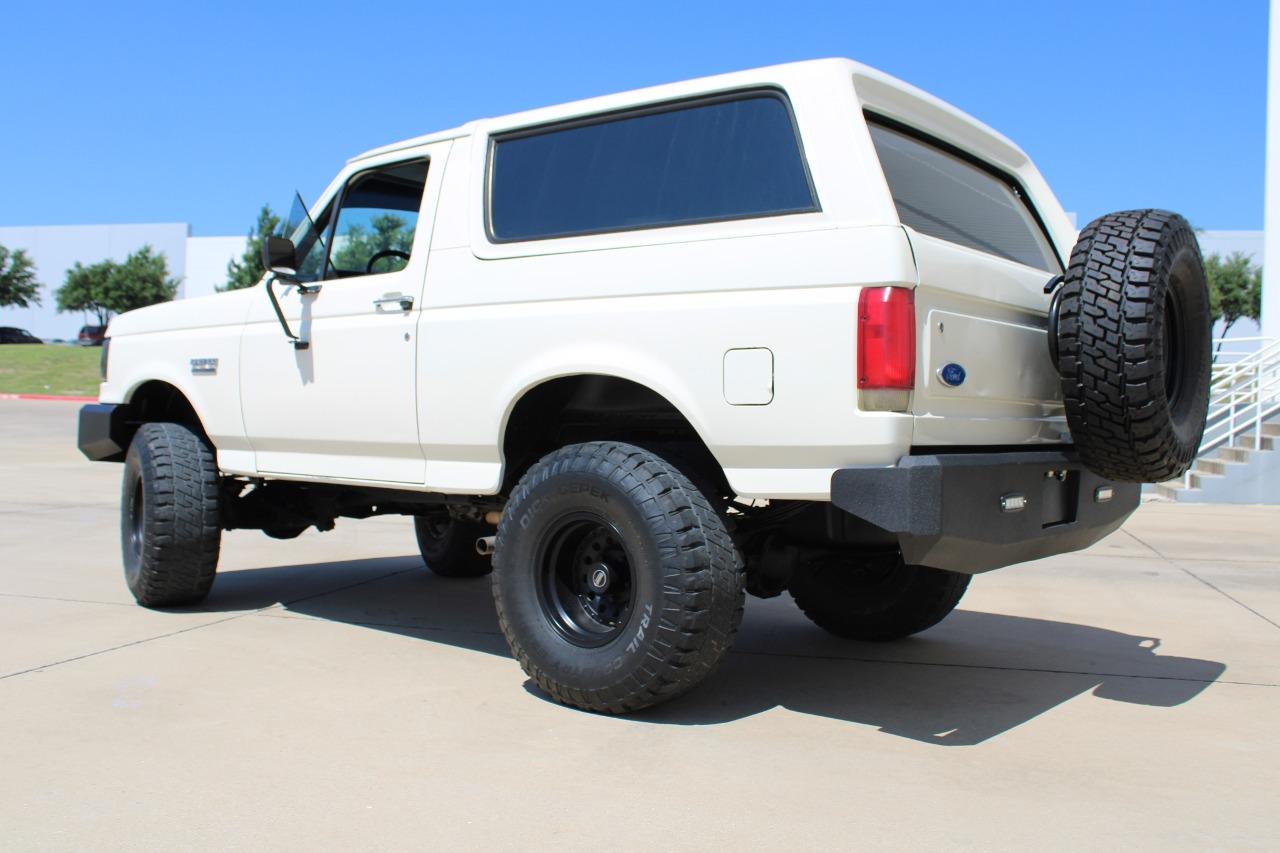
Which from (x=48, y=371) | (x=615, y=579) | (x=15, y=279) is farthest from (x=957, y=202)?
(x=15, y=279)

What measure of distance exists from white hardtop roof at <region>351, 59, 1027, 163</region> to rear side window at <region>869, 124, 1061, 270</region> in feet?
0.43

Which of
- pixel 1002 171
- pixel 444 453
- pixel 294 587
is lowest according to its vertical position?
pixel 294 587

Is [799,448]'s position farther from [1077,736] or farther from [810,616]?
[810,616]

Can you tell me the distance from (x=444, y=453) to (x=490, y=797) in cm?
162

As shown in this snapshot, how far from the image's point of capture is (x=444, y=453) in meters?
4.34

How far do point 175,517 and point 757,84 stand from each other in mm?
3387

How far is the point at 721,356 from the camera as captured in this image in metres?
3.49

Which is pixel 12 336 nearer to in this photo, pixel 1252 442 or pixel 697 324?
pixel 1252 442

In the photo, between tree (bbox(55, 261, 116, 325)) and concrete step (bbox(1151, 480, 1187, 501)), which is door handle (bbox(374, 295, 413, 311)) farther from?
tree (bbox(55, 261, 116, 325))

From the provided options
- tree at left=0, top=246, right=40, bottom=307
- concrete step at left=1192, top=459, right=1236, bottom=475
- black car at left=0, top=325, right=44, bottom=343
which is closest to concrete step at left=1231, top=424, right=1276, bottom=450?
concrete step at left=1192, top=459, right=1236, bottom=475

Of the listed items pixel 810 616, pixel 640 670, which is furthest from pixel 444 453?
pixel 810 616

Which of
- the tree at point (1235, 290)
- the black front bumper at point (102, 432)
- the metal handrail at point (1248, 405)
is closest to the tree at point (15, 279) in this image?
the tree at point (1235, 290)

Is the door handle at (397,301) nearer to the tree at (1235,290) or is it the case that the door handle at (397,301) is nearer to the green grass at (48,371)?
the green grass at (48,371)

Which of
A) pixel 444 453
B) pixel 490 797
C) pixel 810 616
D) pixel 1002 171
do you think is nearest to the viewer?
pixel 490 797
